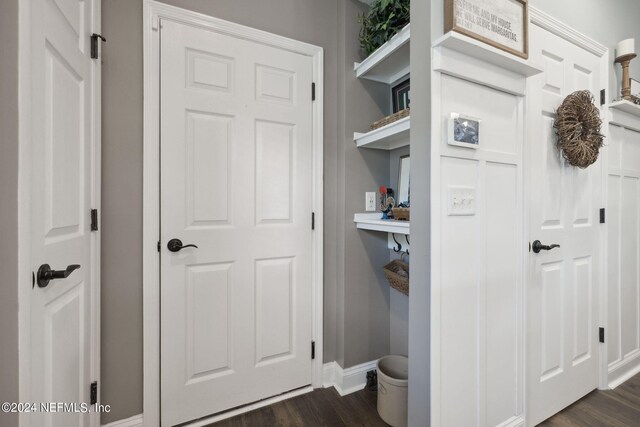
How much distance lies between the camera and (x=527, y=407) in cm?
147

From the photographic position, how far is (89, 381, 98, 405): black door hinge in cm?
125

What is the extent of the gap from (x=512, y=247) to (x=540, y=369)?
710 millimetres

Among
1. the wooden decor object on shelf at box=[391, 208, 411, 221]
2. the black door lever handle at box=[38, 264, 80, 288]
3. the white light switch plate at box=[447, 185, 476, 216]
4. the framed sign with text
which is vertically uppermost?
the framed sign with text

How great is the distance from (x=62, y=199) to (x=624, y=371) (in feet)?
11.0

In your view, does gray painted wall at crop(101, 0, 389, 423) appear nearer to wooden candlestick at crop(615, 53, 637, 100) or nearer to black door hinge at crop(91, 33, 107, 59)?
black door hinge at crop(91, 33, 107, 59)

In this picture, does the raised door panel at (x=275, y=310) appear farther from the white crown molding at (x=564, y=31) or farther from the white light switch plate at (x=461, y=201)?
the white crown molding at (x=564, y=31)

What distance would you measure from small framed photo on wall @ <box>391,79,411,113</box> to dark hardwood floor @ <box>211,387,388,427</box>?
1.88 m

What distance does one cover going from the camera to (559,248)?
160 cm

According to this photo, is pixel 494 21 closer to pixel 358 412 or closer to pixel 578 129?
pixel 578 129

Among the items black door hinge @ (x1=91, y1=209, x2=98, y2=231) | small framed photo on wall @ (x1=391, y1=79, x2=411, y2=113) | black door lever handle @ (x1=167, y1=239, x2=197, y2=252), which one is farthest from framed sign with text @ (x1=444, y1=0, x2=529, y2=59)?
black door hinge @ (x1=91, y1=209, x2=98, y2=231)
